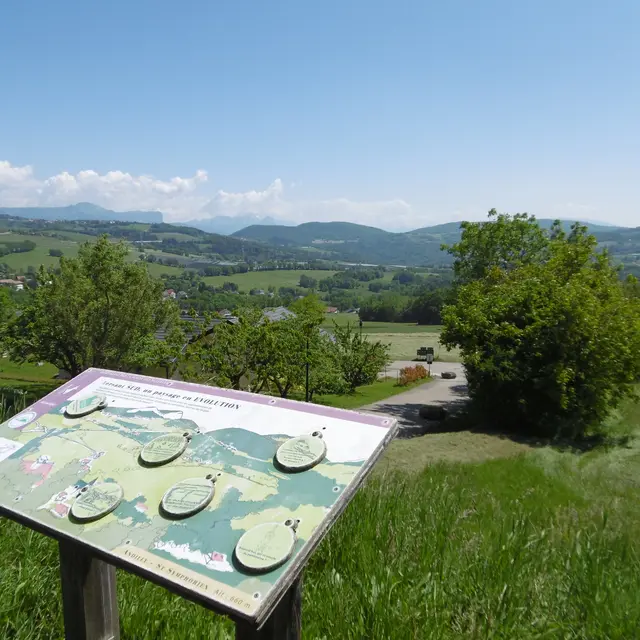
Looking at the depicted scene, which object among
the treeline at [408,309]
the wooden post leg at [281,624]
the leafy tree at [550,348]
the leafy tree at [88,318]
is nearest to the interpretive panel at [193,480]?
the wooden post leg at [281,624]

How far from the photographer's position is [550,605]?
375cm

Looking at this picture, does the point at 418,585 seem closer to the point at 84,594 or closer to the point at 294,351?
the point at 84,594

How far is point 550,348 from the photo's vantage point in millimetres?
20266

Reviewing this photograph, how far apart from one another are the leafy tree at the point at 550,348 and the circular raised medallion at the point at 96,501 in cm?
1903

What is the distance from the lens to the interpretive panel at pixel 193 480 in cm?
227

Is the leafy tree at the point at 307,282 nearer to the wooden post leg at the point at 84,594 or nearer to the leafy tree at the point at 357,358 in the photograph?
the leafy tree at the point at 357,358

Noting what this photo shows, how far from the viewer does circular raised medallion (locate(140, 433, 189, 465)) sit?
298 centimetres

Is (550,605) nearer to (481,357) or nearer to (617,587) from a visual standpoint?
(617,587)

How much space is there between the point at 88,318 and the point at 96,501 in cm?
2114

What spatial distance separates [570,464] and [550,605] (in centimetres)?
1415

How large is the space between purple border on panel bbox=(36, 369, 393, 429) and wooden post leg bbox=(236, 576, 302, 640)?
0.95 meters

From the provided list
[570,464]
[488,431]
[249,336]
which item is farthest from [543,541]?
[488,431]

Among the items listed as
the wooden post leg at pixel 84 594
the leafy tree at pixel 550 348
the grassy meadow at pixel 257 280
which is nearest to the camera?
the wooden post leg at pixel 84 594

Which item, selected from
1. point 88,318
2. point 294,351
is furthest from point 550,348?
point 88,318
